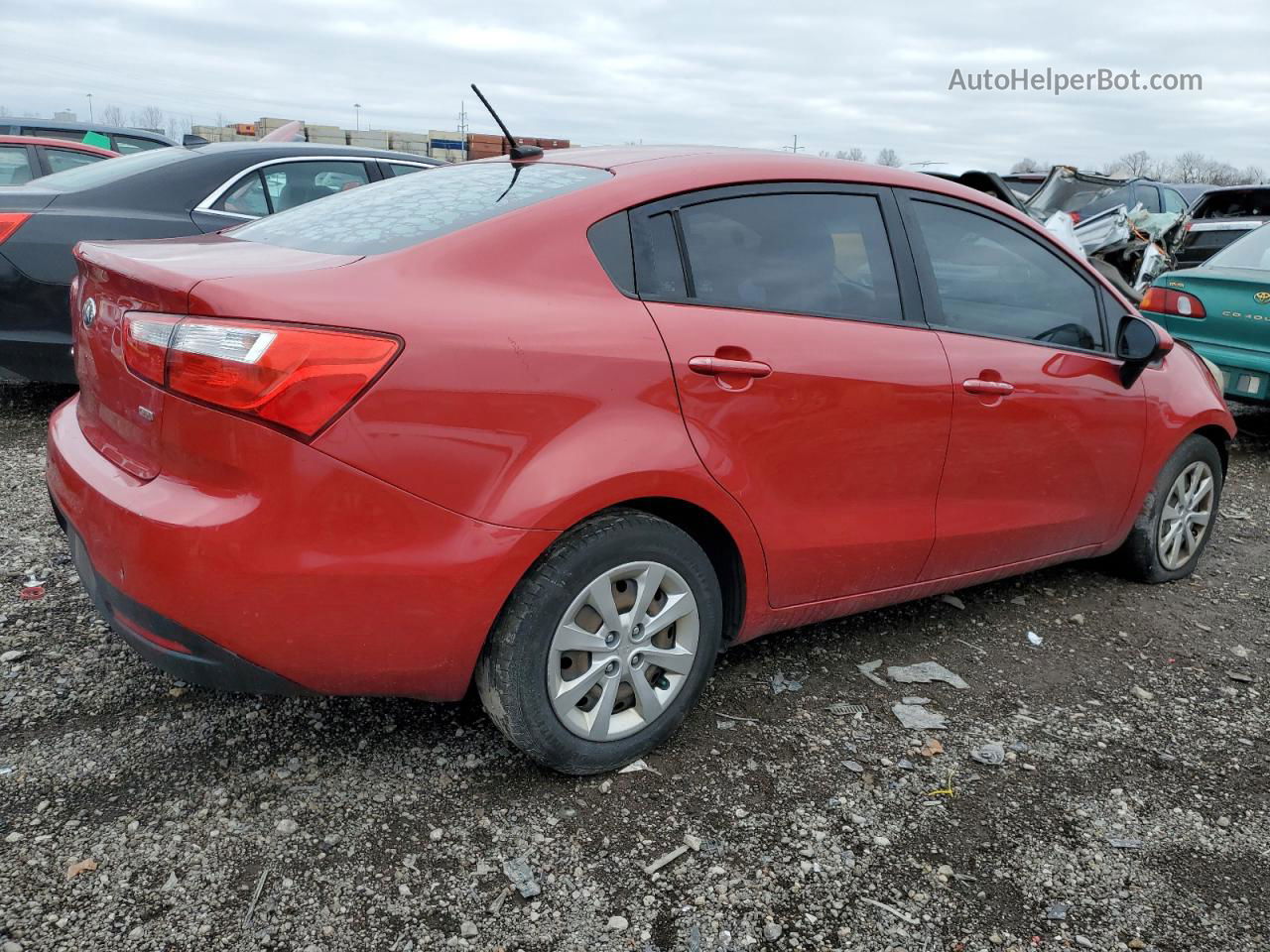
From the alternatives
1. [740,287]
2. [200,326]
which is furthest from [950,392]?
[200,326]

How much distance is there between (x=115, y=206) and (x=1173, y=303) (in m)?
6.58

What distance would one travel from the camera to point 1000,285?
3.41 meters

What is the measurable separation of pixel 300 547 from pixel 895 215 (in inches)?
80.4

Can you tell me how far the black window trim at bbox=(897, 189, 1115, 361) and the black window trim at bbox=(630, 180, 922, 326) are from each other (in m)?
0.03

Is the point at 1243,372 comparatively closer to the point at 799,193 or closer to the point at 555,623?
the point at 799,193

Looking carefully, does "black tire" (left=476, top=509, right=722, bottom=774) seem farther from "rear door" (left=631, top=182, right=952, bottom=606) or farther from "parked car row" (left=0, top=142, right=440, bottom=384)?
"parked car row" (left=0, top=142, right=440, bottom=384)

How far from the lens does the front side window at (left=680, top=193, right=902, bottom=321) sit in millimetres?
2697

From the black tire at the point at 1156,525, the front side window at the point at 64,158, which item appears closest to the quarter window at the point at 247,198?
the front side window at the point at 64,158

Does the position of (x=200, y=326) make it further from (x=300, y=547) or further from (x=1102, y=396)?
(x=1102, y=396)

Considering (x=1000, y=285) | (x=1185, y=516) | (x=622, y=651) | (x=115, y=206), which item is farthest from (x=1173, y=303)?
(x=115, y=206)

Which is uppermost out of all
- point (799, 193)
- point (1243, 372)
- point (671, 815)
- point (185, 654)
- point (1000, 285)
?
point (799, 193)

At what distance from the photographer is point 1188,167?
65562 millimetres

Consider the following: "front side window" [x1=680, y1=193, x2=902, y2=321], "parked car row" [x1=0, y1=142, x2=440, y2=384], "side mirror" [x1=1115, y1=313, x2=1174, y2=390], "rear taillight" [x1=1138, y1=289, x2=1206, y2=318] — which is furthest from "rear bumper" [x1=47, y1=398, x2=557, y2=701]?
"rear taillight" [x1=1138, y1=289, x2=1206, y2=318]

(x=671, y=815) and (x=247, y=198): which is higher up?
(x=247, y=198)
